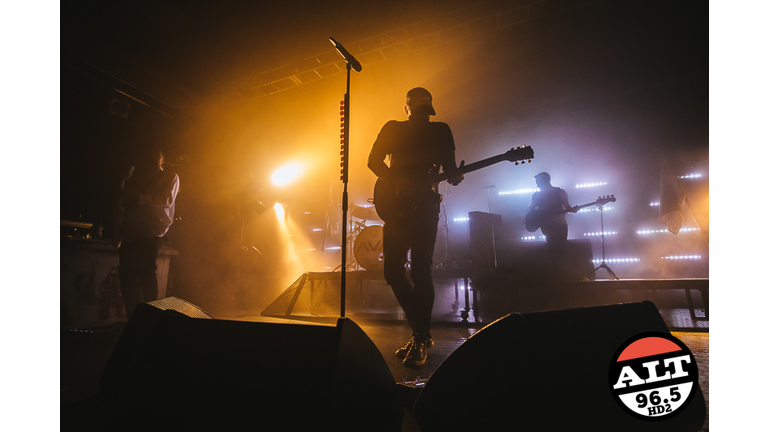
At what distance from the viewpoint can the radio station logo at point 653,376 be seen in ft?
2.82

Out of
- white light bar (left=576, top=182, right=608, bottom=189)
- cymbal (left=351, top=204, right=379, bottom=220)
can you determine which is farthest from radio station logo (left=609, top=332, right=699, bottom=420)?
white light bar (left=576, top=182, right=608, bottom=189)

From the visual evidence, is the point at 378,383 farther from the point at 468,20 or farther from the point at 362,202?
the point at 362,202

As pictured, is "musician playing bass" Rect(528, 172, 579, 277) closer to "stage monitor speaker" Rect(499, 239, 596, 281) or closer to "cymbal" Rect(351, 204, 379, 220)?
"stage monitor speaker" Rect(499, 239, 596, 281)

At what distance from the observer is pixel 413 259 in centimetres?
240

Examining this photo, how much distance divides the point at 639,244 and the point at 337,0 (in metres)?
8.32

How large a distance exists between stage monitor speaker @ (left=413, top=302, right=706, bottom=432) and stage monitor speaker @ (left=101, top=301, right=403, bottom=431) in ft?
0.73

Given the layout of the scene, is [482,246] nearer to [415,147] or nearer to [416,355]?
[415,147]

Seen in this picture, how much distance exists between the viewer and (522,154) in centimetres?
295

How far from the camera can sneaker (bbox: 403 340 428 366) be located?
2.01 m

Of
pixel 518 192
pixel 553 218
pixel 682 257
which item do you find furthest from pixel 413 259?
pixel 518 192

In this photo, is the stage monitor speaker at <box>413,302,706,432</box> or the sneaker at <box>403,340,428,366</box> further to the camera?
the sneaker at <box>403,340,428,366</box>

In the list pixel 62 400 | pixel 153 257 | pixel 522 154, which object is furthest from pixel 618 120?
pixel 62 400

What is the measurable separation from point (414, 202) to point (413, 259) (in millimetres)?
409
